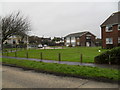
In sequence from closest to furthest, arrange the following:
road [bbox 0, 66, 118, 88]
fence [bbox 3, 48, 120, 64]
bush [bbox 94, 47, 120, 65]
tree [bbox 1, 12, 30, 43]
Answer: road [bbox 0, 66, 118, 88]
bush [bbox 94, 47, 120, 65]
fence [bbox 3, 48, 120, 64]
tree [bbox 1, 12, 30, 43]

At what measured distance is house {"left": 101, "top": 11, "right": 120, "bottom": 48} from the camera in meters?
26.6

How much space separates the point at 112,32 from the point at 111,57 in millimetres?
19907

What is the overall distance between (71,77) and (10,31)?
66.1 ft

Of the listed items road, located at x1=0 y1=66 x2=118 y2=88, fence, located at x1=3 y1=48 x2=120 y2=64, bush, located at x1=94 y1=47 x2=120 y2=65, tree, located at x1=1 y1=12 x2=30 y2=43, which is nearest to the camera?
road, located at x1=0 y1=66 x2=118 y2=88

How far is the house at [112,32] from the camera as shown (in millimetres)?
26584

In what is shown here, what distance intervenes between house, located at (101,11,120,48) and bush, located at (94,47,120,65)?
18.7 metres

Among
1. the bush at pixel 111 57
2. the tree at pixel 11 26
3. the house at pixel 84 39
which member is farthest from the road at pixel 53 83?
the house at pixel 84 39

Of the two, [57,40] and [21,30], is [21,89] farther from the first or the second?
[57,40]

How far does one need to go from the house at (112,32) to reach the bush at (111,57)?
18651 millimetres

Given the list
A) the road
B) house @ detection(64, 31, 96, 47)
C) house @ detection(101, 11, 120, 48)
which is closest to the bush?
the road

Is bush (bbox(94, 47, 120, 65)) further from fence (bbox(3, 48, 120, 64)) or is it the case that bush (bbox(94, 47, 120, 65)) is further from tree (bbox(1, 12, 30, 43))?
tree (bbox(1, 12, 30, 43))

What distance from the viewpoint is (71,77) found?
689 centimetres

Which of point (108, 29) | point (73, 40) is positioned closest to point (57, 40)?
point (73, 40)

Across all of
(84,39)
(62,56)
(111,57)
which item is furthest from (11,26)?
(84,39)
